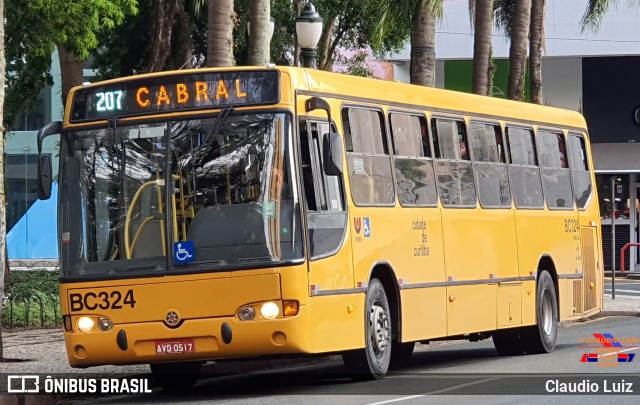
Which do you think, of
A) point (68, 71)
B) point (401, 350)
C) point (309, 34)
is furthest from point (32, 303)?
point (401, 350)

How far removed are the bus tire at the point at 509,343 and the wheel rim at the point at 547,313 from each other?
1.21 feet

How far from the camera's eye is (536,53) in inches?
1405

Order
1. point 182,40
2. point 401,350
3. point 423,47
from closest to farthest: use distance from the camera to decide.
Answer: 1. point 401,350
2. point 423,47
3. point 182,40

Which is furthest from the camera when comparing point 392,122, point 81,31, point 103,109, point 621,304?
point 621,304

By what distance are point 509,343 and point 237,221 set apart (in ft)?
23.5

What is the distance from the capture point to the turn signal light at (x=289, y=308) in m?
14.0

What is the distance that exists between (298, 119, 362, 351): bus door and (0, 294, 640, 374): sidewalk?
10.3ft

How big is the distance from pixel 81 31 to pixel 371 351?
40.0 feet

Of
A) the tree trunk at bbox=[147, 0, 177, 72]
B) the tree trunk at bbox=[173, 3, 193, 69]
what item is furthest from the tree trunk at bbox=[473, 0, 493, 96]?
the tree trunk at bbox=[173, 3, 193, 69]

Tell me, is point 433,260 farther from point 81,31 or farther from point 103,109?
point 81,31

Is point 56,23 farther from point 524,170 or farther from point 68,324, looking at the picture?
point 68,324

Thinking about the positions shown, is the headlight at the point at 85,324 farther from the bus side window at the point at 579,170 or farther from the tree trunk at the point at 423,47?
the tree trunk at the point at 423,47

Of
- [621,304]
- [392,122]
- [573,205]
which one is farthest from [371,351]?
[621,304]

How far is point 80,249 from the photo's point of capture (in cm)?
1466
